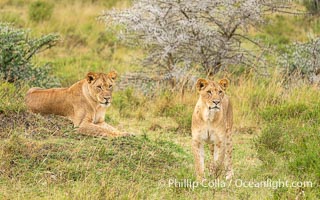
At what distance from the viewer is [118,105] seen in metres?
11.6

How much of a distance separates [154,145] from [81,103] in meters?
1.35

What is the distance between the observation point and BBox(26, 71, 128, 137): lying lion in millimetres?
8859

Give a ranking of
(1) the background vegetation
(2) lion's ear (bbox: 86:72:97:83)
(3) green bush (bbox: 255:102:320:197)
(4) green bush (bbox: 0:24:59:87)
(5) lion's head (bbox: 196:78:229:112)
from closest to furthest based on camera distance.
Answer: (1) the background vegetation
(5) lion's head (bbox: 196:78:229:112)
(3) green bush (bbox: 255:102:320:197)
(2) lion's ear (bbox: 86:72:97:83)
(4) green bush (bbox: 0:24:59:87)

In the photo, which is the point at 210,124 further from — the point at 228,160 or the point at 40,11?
the point at 40,11

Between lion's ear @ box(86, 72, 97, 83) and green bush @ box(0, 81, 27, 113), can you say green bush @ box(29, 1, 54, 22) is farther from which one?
lion's ear @ box(86, 72, 97, 83)

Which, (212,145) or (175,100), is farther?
(175,100)

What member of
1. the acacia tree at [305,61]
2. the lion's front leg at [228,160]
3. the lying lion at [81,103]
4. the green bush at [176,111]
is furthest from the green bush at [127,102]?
the lion's front leg at [228,160]

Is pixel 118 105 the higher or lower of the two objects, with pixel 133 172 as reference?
lower

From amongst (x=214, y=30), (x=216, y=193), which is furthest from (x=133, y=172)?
(x=214, y=30)

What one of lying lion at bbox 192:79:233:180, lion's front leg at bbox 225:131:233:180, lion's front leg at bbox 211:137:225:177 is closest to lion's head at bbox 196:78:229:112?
lying lion at bbox 192:79:233:180

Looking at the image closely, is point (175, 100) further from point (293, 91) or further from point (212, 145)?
point (212, 145)

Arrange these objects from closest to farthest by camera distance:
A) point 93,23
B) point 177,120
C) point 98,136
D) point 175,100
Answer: point 98,136 → point 177,120 → point 175,100 → point 93,23

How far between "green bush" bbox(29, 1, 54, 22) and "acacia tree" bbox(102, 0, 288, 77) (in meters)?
6.36

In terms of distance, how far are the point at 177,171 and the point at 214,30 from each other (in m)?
5.55
